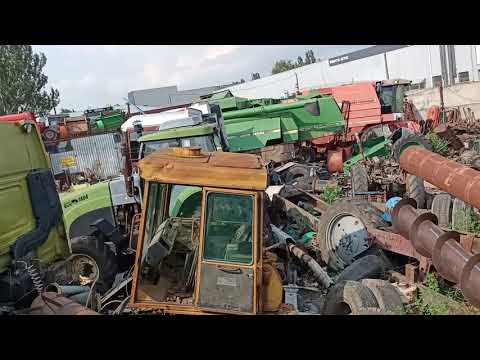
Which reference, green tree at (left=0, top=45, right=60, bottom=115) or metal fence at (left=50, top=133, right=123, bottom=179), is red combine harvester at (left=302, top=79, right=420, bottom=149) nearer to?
metal fence at (left=50, top=133, right=123, bottom=179)

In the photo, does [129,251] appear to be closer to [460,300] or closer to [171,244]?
[171,244]

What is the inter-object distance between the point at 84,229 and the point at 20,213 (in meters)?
2.80

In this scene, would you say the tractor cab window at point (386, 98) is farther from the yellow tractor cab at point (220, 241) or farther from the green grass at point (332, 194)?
the yellow tractor cab at point (220, 241)

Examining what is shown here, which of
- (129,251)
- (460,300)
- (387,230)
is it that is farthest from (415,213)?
(129,251)

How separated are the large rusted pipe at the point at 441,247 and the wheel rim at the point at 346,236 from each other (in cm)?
67

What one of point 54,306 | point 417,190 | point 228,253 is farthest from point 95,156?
point 228,253

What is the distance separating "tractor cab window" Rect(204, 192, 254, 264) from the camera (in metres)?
3.63

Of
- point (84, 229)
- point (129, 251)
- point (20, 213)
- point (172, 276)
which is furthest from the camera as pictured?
point (84, 229)

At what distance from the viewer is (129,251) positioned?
673 centimetres

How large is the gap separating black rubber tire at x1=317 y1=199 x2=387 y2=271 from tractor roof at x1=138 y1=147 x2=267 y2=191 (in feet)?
8.64

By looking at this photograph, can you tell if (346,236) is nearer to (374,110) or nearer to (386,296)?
(386,296)

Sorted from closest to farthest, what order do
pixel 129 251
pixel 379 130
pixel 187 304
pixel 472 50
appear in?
pixel 187 304
pixel 129 251
pixel 379 130
pixel 472 50

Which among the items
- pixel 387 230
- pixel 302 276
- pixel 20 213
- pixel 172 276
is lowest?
pixel 302 276

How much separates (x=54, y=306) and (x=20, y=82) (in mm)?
31194
